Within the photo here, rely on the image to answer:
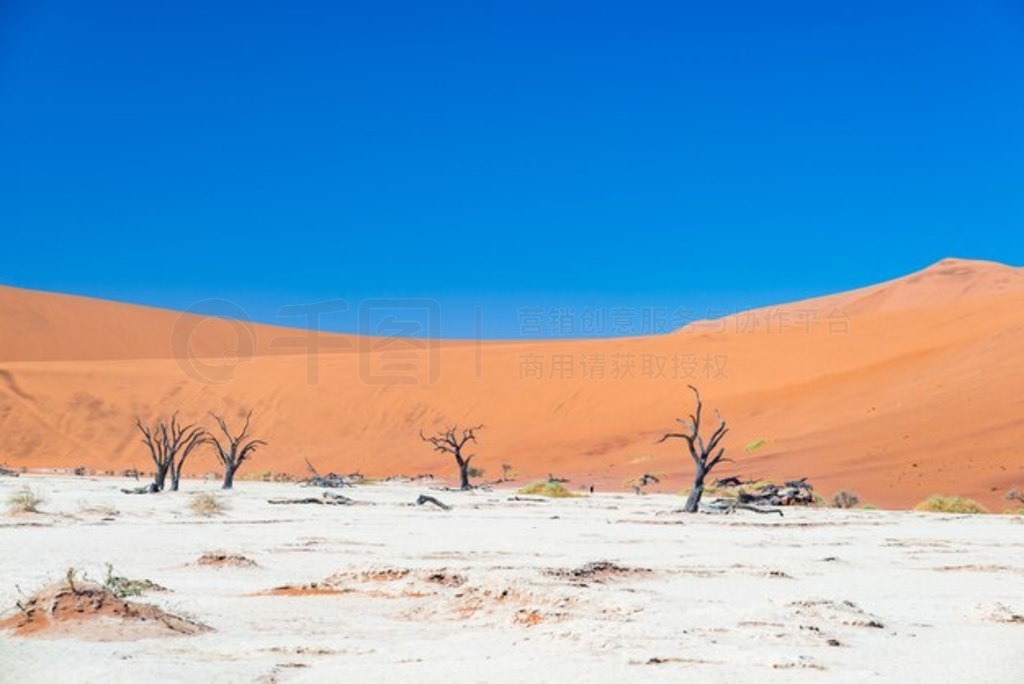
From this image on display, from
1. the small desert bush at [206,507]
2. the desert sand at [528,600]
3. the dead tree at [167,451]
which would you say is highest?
the dead tree at [167,451]

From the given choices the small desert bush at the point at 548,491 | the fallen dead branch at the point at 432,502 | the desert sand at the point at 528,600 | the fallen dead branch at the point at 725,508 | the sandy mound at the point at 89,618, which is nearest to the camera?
the desert sand at the point at 528,600

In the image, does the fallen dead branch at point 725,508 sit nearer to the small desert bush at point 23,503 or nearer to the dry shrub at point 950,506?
the dry shrub at point 950,506

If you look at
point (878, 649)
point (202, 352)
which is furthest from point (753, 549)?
point (202, 352)

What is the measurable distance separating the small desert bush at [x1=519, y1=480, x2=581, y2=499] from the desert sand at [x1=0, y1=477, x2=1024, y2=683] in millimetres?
9108

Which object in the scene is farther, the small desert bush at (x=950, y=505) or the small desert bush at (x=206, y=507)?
the small desert bush at (x=950, y=505)

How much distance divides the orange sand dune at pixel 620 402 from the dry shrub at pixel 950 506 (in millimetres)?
1285

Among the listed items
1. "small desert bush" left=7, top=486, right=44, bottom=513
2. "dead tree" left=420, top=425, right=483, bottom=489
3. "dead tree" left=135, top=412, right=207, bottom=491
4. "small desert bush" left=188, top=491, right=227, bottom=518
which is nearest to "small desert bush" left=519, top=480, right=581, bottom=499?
"dead tree" left=420, top=425, right=483, bottom=489

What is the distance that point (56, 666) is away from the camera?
5562mm

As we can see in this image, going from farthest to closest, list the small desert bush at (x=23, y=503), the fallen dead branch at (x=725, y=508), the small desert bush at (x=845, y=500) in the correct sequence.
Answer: the small desert bush at (x=845, y=500) < the fallen dead branch at (x=725, y=508) < the small desert bush at (x=23, y=503)

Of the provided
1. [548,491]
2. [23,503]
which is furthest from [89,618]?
[548,491]

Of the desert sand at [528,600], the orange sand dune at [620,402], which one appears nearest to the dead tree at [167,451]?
the desert sand at [528,600]

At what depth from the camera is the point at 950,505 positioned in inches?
847

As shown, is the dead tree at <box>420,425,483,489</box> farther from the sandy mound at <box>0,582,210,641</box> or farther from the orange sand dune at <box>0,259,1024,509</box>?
the sandy mound at <box>0,582,210,641</box>

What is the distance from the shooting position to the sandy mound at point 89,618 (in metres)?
6.58
